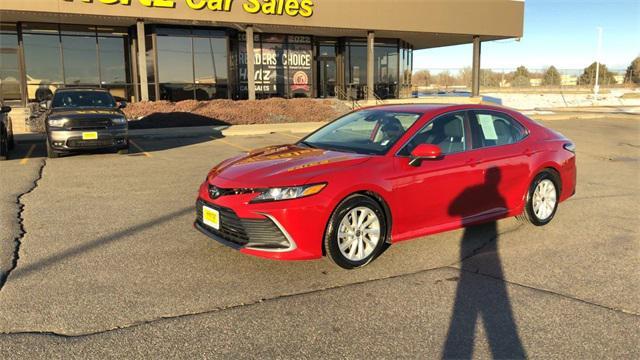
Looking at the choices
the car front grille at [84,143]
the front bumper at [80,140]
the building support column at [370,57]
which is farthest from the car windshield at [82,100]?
the building support column at [370,57]

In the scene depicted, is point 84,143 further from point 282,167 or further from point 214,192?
point 282,167

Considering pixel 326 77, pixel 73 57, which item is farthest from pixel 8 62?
pixel 326 77

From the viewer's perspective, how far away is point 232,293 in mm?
4285

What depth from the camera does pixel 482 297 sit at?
4.26 meters

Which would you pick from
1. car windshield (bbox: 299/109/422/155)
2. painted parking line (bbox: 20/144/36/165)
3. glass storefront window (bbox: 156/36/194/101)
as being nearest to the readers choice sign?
glass storefront window (bbox: 156/36/194/101)

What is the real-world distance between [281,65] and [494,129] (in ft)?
80.7

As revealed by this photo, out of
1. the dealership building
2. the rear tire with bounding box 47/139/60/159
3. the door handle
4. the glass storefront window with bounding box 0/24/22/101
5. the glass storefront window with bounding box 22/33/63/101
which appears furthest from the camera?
the glass storefront window with bounding box 22/33/63/101

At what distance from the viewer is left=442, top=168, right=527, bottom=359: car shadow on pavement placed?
346 centimetres

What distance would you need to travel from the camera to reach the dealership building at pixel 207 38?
2311cm

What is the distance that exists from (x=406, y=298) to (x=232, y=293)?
1.42 metres

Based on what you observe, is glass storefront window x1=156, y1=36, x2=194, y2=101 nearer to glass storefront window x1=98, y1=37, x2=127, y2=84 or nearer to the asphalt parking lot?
glass storefront window x1=98, y1=37, x2=127, y2=84

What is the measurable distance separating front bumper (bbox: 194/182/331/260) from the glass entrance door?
2768cm

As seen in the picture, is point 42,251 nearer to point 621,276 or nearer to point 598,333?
point 598,333

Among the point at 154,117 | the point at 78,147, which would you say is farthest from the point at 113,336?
the point at 154,117
